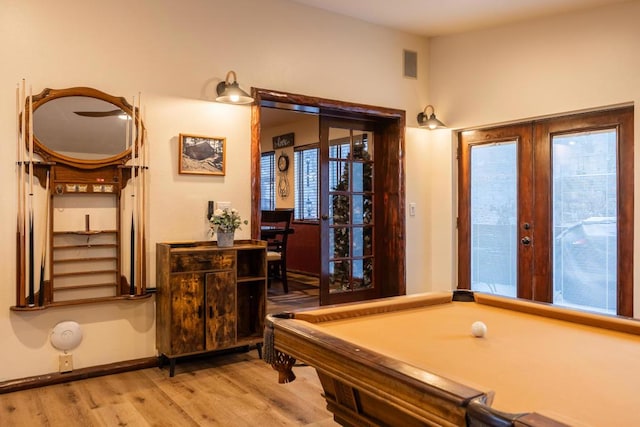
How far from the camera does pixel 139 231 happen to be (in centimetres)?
348

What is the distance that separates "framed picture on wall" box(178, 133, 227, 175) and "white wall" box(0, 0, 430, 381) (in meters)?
0.05

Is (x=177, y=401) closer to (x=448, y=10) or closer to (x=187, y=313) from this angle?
(x=187, y=313)

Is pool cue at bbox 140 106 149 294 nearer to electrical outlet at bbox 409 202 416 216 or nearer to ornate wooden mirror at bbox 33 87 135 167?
ornate wooden mirror at bbox 33 87 135 167

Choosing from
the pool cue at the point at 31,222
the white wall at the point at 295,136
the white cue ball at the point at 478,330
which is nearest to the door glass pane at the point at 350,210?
the pool cue at the point at 31,222

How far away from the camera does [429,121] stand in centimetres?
488

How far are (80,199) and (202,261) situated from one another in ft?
3.07

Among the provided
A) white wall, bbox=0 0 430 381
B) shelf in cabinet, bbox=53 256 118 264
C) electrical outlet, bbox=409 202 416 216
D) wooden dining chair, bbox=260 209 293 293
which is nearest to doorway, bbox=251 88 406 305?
electrical outlet, bbox=409 202 416 216

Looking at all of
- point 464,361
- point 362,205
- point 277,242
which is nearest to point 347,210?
point 362,205

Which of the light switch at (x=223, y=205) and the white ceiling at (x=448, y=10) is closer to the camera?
the light switch at (x=223, y=205)

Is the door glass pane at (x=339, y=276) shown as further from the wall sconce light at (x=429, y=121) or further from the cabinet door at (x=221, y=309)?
the wall sconce light at (x=429, y=121)

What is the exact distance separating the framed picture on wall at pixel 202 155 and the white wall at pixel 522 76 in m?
2.44

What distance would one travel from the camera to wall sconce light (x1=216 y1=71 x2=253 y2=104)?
358 cm

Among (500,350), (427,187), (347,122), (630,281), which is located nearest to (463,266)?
(427,187)

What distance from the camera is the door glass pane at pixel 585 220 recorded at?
154 inches
